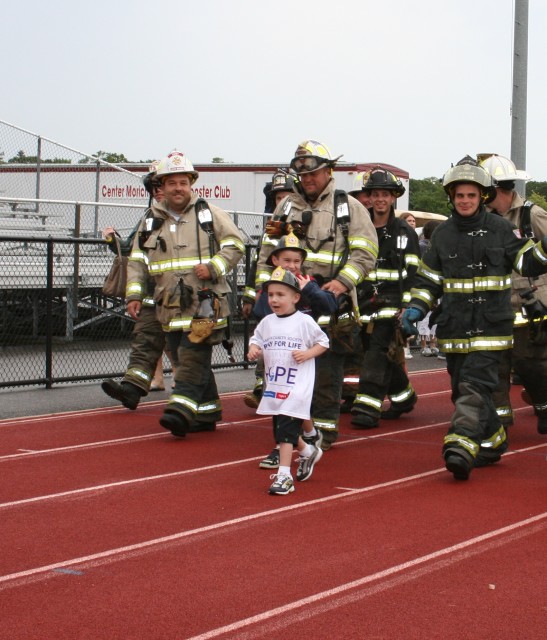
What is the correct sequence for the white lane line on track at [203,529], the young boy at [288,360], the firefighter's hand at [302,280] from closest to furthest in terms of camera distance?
the white lane line on track at [203,529]
the young boy at [288,360]
the firefighter's hand at [302,280]

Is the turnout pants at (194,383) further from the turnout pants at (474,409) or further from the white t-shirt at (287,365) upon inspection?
the turnout pants at (474,409)

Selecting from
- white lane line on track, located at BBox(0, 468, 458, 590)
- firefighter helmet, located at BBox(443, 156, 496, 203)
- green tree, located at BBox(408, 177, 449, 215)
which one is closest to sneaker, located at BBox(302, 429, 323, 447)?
white lane line on track, located at BBox(0, 468, 458, 590)

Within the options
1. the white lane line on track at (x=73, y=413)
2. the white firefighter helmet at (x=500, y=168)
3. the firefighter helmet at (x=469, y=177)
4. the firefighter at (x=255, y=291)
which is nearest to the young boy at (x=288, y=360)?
the firefighter at (x=255, y=291)

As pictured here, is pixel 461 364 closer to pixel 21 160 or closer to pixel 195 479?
pixel 195 479

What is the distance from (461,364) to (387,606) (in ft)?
11.0

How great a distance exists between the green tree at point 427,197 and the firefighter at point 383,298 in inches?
1571

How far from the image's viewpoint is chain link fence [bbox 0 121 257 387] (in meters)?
13.4

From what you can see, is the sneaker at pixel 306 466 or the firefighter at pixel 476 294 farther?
the firefighter at pixel 476 294

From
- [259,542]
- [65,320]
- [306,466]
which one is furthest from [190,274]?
[65,320]

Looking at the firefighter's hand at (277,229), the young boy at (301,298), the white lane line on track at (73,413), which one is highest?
the firefighter's hand at (277,229)

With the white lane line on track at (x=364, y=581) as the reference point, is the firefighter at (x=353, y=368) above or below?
above

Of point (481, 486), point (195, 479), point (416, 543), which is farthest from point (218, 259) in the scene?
point (416, 543)

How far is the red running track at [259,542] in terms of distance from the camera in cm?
482

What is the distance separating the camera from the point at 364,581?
5.36 m
